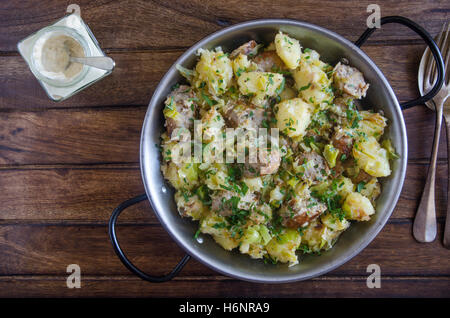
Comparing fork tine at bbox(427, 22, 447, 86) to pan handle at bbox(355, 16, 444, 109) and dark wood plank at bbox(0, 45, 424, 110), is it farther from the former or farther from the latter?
pan handle at bbox(355, 16, 444, 109)

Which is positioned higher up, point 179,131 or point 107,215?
point 179,131

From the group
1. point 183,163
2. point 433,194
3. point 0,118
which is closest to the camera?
point 183,163

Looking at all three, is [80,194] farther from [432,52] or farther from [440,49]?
[440,49]

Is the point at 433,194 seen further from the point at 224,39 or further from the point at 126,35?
the point at 126,35

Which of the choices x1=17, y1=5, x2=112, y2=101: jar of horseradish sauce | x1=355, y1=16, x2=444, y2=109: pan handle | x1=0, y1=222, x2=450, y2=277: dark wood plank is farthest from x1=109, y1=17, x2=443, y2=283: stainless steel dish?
x1=17, y1=5, x2=112, y2=101: jar of horseradish sauce

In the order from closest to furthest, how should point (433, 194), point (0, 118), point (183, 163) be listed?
point (183, 163), point (433, 194), point (0, 118)

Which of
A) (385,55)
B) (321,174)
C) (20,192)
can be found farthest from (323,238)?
(20,192)

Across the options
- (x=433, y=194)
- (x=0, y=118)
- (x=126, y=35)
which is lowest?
(x=433, y=194)

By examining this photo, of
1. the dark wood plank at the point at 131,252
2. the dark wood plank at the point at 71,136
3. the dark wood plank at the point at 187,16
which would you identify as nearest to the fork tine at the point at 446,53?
the dark wood plank at the point at 187,16

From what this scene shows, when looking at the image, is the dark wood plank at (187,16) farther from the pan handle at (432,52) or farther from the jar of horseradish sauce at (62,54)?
the pan handle at (432,52)

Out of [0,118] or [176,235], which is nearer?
[176,235]
